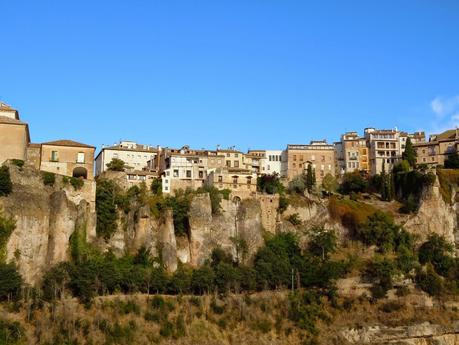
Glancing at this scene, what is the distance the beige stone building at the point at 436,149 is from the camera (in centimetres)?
8106

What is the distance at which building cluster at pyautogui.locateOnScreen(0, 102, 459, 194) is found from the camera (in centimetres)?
6500

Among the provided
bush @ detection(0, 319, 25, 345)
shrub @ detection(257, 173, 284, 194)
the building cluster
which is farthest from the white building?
bush @ detection(0, 319, 25, 345)

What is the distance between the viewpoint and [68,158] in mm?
65188

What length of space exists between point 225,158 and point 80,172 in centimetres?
1904

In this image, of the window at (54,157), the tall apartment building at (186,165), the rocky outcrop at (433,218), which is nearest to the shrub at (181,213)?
the tall apartment building at (186,165)

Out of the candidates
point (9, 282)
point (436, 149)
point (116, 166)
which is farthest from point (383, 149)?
point (9, 282)

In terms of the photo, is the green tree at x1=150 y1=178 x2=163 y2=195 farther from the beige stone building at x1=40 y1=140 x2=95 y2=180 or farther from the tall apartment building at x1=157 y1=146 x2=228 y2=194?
the beige stone building at x1=40 y1=140 x2=95 y2=180

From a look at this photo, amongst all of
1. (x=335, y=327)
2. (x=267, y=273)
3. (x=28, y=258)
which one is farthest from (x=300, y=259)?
(x=28, y=258)

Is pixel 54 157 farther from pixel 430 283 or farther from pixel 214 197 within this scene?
pixel 430 283

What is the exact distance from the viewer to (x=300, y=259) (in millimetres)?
62656

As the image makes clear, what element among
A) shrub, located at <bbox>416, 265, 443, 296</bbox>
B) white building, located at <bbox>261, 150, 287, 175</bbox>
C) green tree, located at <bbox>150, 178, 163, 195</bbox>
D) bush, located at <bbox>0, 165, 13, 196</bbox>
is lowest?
shrub, located at <bbox>416, 265, 443, 296</bbox>

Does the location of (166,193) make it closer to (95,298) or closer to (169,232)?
(169,232)

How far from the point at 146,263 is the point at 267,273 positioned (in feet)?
31.0

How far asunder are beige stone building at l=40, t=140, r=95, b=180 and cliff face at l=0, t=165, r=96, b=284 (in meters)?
5.30
